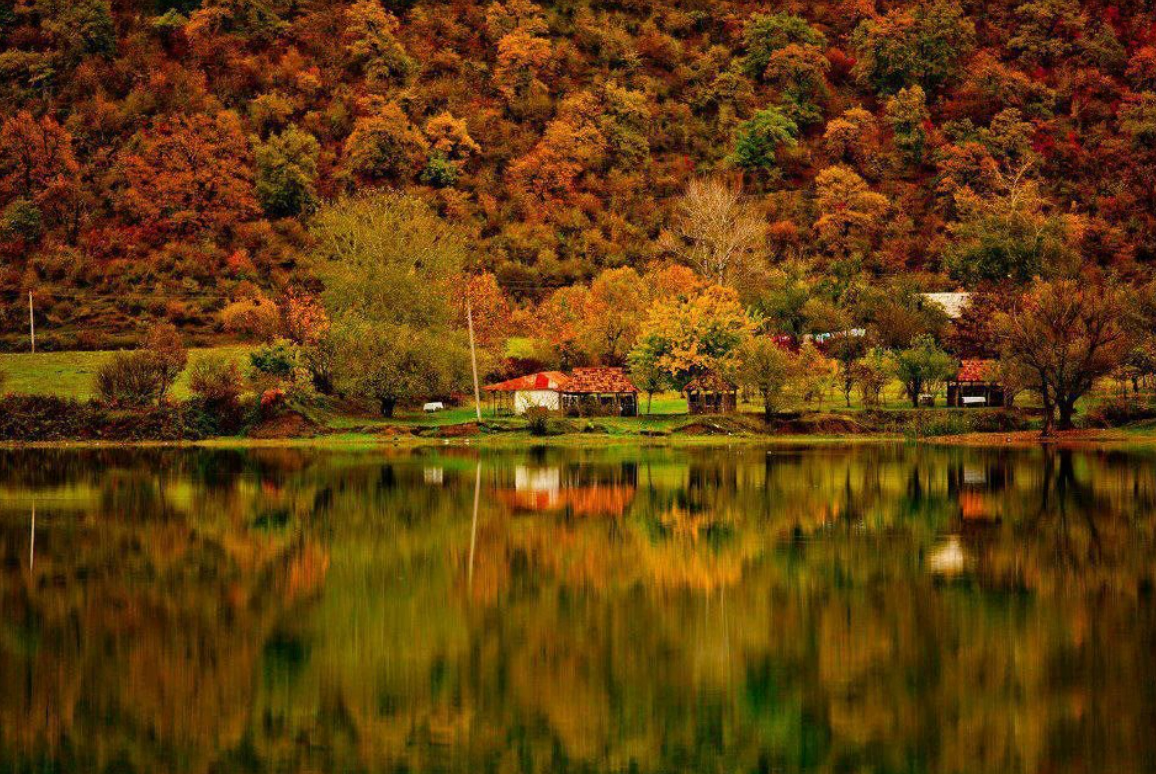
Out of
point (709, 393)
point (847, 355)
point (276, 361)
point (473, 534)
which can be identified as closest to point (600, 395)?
point (709, 393)

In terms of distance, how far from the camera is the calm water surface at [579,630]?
19.3 metres

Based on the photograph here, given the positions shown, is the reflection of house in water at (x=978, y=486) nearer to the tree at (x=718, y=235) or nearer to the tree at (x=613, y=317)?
the tree at (x=613, y=317)

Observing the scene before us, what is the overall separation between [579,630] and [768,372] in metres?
50.9

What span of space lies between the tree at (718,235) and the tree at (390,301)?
25.0m

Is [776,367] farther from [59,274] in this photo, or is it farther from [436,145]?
[436,145]

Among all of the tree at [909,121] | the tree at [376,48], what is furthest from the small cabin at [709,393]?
the tree at [376,48]

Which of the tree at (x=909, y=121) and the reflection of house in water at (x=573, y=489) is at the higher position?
the tree at (x=909, y=121)

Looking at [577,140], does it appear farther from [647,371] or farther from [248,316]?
[647,371]

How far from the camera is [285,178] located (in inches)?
4862

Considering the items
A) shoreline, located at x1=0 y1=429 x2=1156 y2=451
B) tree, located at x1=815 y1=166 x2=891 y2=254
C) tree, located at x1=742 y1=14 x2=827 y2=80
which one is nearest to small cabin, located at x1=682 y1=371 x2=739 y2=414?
shoreline, located at x1=0 y1=429 x2=1156 y2=451

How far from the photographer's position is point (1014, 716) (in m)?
20.4

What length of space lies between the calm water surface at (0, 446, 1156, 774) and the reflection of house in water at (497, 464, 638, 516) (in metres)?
0.36

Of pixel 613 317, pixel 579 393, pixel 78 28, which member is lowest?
pixel 579 393

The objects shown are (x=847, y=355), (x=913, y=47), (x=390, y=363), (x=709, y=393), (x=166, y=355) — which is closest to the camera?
(x=390, y=363)
